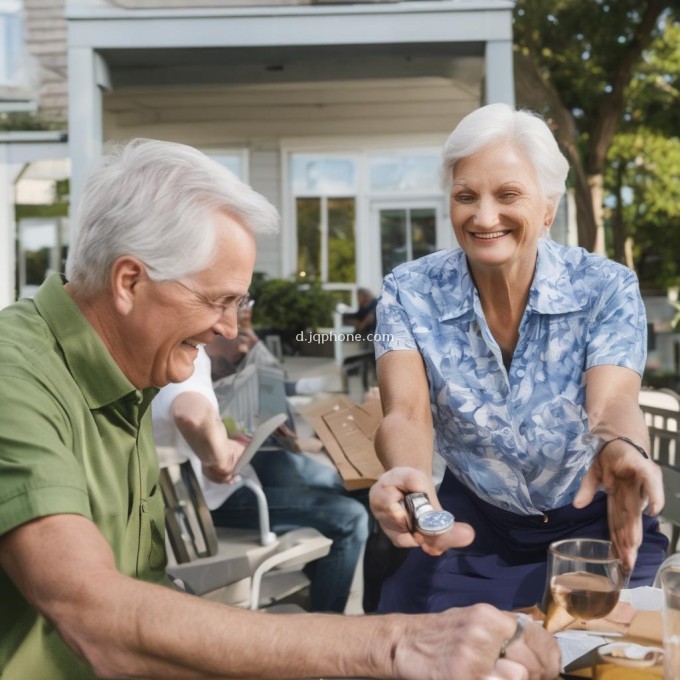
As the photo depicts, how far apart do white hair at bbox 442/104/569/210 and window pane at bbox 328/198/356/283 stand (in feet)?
25.8

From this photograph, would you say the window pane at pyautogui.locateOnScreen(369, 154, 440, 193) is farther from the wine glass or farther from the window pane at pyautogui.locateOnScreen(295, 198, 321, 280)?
the wine glass

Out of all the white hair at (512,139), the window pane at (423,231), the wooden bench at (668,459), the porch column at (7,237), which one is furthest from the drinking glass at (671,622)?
the window pane at (423,231)

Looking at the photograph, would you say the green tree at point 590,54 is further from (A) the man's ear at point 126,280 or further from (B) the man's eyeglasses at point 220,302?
(A) the man's ear at point 126,280

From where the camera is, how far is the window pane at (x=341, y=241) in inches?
395

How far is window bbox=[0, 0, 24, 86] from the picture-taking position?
7.89m

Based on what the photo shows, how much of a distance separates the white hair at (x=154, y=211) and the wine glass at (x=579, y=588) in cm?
78

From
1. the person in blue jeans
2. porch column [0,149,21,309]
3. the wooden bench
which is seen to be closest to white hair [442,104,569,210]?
the wooden bench

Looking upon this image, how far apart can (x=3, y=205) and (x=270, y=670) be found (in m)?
6.81

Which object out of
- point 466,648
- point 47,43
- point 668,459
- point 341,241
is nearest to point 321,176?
point 341,241

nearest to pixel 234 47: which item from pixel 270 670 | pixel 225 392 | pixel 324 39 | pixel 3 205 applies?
pixel 324 39

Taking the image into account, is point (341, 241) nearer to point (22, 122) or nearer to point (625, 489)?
point (22, 122)

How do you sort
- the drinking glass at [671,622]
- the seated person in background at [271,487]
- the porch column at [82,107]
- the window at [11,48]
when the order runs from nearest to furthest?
the drinking glass at [671,622] < the seated person in background at [271,487] < the porch column at [82,107] < the window at [11,48]

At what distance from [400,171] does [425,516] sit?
28.9 ft

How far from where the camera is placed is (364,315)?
29.3ft
